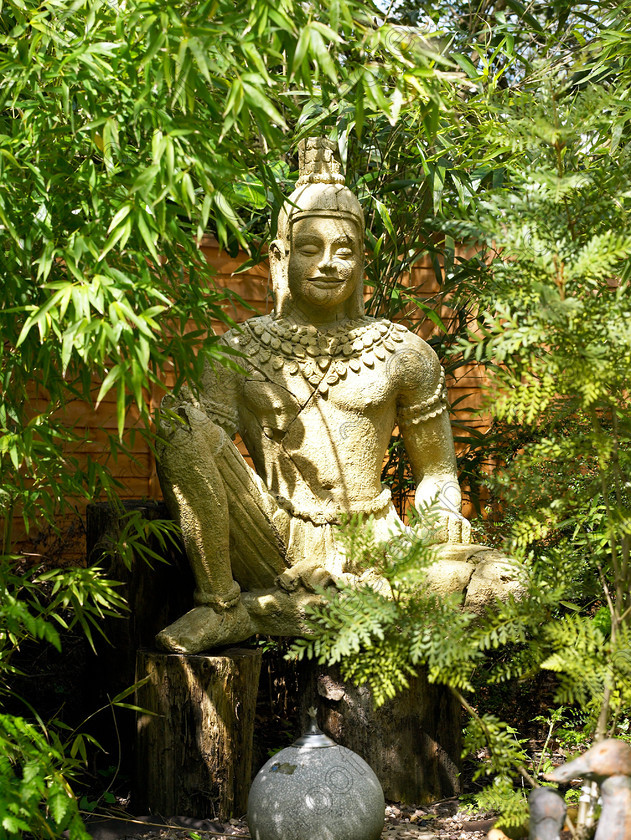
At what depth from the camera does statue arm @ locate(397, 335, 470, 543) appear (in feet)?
10.7

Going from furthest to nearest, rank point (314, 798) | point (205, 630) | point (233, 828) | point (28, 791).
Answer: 1. point (205, 630)
2. point (233, 828)
3. point (314, 798)
4. point (28, 791)

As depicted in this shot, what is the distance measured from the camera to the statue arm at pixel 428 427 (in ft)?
10.7

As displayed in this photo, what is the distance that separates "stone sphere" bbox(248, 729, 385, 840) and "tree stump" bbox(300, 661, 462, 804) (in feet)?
1.70

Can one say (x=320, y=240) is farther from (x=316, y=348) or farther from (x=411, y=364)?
(x=411, y=364)

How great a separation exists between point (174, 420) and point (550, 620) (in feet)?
4.14

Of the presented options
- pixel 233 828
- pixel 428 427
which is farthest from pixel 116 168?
pixel 233 828

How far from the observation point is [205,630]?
2854mm

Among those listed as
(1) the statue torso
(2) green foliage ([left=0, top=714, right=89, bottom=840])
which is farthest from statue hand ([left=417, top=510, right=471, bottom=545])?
(2) green foliage ([left=0, top=714, right=89, bottom=840])

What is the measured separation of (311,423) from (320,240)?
2.01 ft

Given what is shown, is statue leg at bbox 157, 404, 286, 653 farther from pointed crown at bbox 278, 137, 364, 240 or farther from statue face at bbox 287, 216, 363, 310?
pointed crown at bbox 278, 137, 364, 240

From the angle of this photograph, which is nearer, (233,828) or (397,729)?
(233,828)

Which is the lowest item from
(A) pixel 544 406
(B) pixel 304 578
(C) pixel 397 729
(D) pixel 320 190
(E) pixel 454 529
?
(C) pixel 397 729

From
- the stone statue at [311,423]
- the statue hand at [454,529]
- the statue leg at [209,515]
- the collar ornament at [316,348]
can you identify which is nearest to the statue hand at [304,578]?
the stone statue at [311,423]

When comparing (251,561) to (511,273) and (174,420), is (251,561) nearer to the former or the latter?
(174,420)
